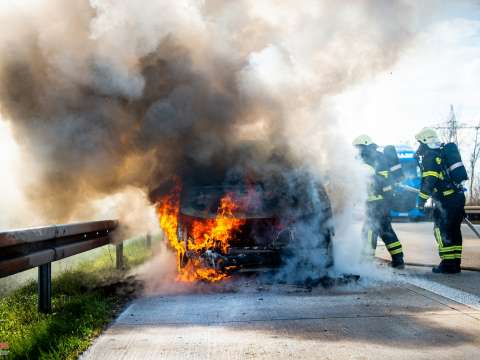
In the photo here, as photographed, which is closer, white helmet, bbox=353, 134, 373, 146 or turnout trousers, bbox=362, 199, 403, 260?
turnout trousers, bbox=362, 199, 403, 260

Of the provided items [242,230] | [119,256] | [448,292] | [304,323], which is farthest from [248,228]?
[119,256]

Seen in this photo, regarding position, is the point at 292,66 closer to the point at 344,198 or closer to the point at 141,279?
the point at 344,198

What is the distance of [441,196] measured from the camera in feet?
29.0

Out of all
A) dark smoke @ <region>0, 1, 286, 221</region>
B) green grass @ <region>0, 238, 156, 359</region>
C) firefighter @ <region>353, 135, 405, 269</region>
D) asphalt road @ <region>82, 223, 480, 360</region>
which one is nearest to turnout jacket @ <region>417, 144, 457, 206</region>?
firefighter @ <region>353, 135, 405, 269</region>

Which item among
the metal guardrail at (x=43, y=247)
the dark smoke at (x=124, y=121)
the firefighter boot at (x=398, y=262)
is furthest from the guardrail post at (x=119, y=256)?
the firefighter boot at (x=398, y=262)

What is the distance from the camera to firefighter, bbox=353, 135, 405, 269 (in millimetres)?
9871

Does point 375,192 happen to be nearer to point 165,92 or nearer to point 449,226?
point 449,226

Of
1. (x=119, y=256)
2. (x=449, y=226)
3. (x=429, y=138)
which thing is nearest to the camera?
(x=449, y=226)

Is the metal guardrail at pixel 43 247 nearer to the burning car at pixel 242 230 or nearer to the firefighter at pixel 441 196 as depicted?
the burning car at pixel 242 230

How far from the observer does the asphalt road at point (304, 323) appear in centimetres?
424

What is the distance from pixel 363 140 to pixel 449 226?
2.45 m

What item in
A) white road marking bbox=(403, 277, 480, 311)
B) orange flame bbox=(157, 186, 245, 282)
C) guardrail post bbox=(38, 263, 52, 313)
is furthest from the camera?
orange flame bbox=(157, 186, 245, 282)

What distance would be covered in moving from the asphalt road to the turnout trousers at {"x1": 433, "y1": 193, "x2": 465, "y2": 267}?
96 cm

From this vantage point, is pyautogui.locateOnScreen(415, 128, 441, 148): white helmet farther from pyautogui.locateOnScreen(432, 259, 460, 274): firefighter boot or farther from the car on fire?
the car on fire
